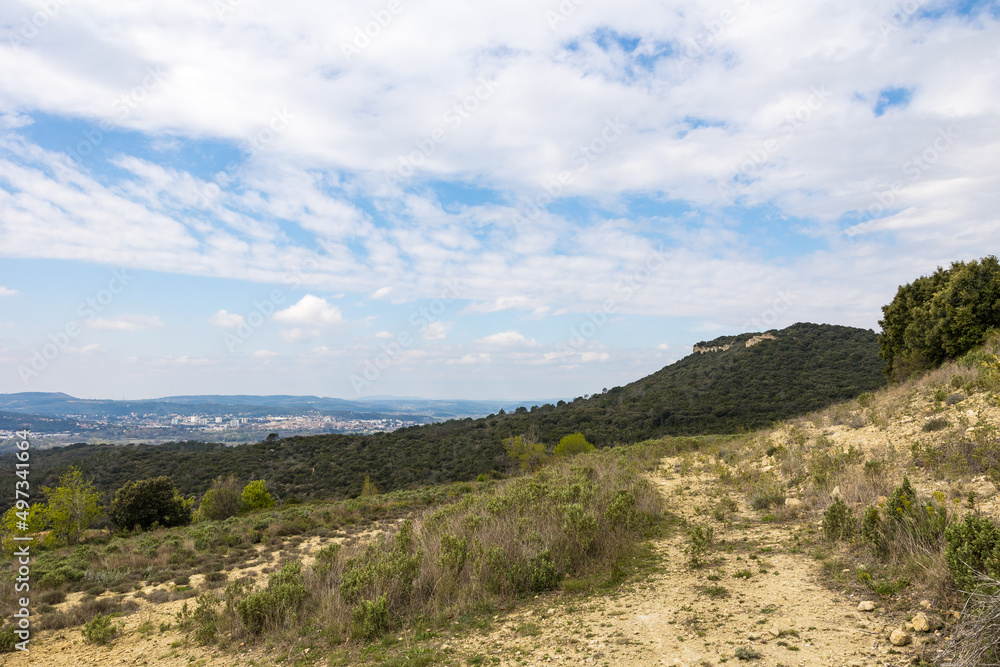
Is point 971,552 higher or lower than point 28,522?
higher

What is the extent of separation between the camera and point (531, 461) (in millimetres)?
32281

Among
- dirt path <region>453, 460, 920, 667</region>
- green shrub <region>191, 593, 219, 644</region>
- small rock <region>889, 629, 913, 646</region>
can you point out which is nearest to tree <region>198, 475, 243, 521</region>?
green shrub <region>191, 593, 219, 644</region>

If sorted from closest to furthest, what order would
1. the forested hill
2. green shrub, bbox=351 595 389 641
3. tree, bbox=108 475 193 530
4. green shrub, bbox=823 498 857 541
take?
green shrub, bbox=351 595 389 641, green shrub, bbox=823 498 857 541, tree, bbox=108 475 193 530, the forested hill

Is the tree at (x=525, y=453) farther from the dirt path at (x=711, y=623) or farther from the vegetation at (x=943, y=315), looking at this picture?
the dirt path at (x=711, y=623)

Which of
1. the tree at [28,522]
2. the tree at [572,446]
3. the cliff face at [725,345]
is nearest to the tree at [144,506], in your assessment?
the tree at [28,522]

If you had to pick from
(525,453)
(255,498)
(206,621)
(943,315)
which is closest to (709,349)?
(525,453)

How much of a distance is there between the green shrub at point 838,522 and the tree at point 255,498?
90.0 feet

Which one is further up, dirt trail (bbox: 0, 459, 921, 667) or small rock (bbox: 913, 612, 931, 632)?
small rock (bbox: 913, 612, 931, 632)

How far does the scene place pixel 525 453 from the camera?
34312 mm

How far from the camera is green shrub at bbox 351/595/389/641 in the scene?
5.70m

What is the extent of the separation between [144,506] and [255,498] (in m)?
5.21

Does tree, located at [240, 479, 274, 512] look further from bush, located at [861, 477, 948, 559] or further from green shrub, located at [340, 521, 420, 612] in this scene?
bush, located at [861, 477, 948, 559]

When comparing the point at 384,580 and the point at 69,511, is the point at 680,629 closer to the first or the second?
the point at 384,580

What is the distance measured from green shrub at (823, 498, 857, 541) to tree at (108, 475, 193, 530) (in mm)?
27519
